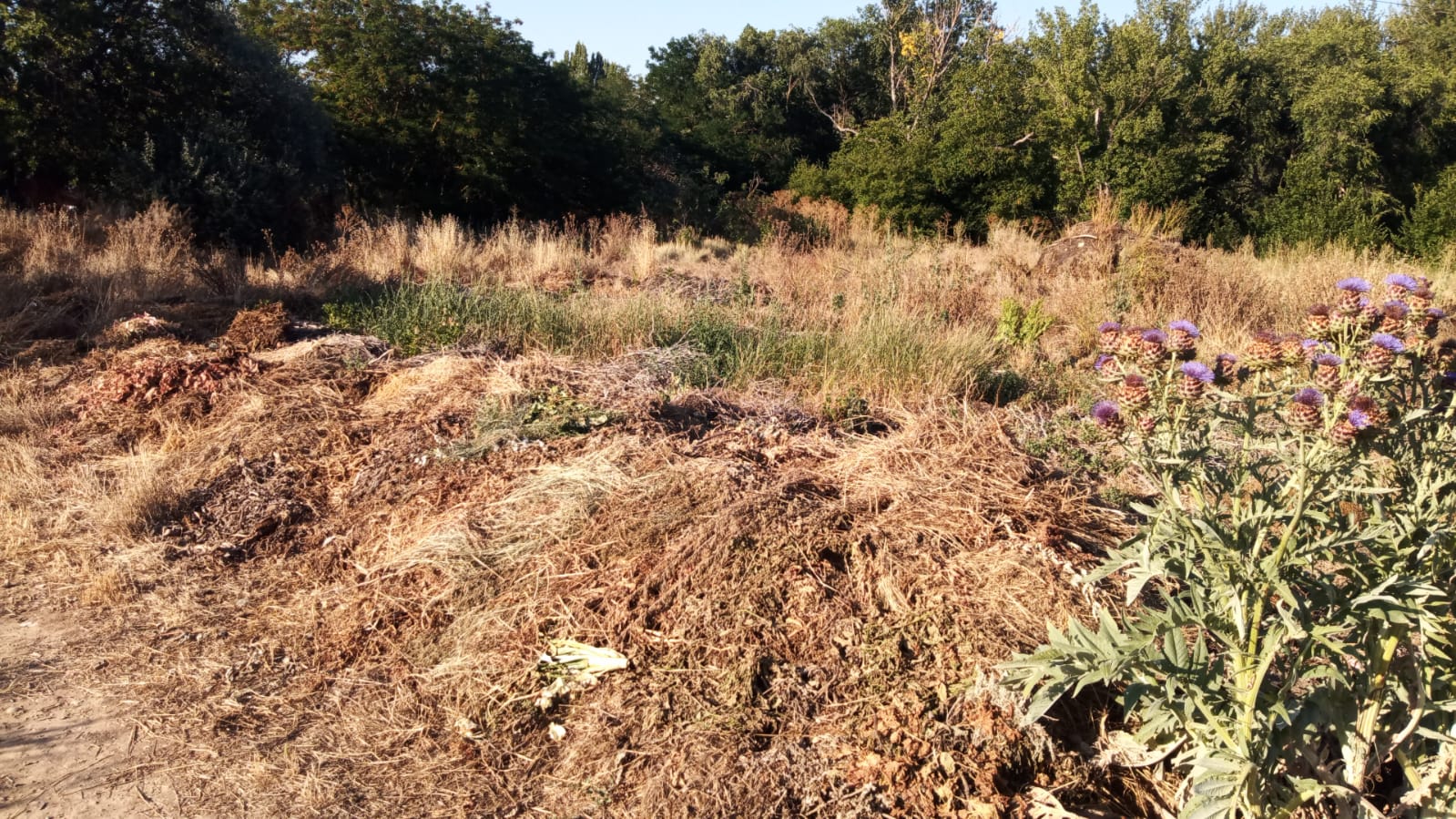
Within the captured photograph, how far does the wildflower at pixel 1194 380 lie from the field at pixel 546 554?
3.55 ft

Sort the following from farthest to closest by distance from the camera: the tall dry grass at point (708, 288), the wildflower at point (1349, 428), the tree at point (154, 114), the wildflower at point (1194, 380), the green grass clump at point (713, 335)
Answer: the tree at point (154, 114)
the tall dry grass at point (708, 288)
the green grass clump at point (713, 335)
the wildflower at point (1194, 380)
the wildflower at point (1349, 428)

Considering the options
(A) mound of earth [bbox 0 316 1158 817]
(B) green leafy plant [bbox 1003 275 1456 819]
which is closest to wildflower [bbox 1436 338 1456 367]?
(B) green leafy plant [bbox 1003 275 1456 819]

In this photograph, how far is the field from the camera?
305 cm

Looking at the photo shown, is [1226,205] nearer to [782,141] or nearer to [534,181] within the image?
[782,141]

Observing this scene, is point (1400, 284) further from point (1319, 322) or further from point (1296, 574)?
point (1296, 574)

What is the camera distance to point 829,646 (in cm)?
340

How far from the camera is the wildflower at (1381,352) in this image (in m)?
2.33

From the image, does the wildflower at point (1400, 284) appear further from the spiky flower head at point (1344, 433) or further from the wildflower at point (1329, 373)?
the spiky flower head at point (1344, 433)

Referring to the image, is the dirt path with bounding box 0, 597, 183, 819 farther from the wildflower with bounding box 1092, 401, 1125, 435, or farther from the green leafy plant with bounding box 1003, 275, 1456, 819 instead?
the wildflower with bounding box 1092, 401, 1125, 435

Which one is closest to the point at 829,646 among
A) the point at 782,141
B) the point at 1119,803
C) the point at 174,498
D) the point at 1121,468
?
the point at 1119,803

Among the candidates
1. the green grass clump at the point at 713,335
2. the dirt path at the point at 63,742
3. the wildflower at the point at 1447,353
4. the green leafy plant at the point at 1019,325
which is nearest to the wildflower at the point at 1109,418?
the wildflower at the point at 1447,353

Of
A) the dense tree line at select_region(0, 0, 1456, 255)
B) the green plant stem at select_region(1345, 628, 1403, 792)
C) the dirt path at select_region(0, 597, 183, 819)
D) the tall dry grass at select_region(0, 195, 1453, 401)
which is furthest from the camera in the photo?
the dense tree line at select_region(0, 0, 1456, 255)

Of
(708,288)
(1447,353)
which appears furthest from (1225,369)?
(708,288)

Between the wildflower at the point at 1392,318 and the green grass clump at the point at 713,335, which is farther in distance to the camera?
the green grass clump at the point at 713,335
